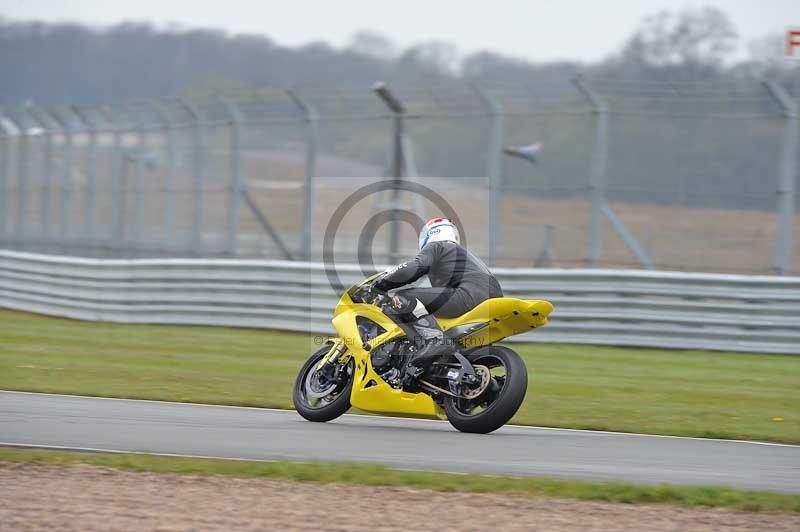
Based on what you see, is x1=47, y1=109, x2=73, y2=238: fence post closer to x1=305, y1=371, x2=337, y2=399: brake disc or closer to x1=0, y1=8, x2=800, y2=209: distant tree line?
x1=0, y1=8, x2=800, y2=209: distant tree line

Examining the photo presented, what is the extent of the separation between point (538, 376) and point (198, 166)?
1256cm

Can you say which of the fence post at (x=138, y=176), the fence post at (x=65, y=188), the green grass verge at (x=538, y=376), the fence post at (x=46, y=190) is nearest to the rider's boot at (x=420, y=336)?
the green grass verge at (x=538, y=376)

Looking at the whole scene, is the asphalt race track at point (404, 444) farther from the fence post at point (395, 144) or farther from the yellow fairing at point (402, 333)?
the fence post at point (395, 144)

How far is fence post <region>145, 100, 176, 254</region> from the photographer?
23.9 metres

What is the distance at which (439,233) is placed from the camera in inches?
352

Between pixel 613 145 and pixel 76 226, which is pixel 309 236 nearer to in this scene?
pixel 613 145

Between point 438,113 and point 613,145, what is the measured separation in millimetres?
2775

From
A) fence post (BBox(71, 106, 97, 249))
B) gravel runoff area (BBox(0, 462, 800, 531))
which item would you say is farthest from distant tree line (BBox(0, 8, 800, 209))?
gravel runoff area (BBox(0, 462, 800, 531))

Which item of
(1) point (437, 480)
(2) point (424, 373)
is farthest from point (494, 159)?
(1) point (437, 480)

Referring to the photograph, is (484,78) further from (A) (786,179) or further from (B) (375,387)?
(B) (375,387)

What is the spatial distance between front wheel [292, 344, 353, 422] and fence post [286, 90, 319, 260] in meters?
10.0

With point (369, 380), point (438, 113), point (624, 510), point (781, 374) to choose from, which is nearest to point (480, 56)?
point (438, 113)

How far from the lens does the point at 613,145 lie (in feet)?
57.3

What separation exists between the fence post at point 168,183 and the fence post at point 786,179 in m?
12.2
